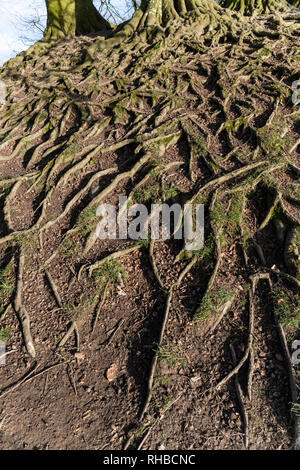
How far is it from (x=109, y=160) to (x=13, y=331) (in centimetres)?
332

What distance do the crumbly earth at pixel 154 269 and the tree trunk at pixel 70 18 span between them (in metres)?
4.73

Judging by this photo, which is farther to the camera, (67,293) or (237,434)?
(67,293)

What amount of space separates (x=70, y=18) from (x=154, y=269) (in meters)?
10.2

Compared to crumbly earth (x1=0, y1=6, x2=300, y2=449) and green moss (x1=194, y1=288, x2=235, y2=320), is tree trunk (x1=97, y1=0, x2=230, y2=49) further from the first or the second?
green moss (x1=194, y1=288, x2=235, y2=320)

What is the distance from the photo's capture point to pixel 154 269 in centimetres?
419

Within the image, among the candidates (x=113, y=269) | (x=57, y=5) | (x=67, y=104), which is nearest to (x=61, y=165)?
(x=67, y=104)

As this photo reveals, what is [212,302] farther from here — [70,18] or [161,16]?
[70,18]

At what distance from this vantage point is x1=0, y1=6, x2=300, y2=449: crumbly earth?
3117 millimetres

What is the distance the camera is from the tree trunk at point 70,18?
9992 mm

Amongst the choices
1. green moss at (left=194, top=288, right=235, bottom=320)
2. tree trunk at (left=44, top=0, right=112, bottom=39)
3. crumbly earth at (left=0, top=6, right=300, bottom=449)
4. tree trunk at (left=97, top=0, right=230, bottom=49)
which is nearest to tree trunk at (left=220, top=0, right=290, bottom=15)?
tree trunk at (left=97, top=0, right=230, bottom=49)

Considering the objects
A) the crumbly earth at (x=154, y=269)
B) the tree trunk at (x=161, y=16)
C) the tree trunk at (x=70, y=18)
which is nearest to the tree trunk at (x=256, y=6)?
the tree trunk at (x=161, y=16)

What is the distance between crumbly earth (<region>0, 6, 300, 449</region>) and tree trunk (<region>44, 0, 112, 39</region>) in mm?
4727

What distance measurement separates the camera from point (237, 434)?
2.89 m
